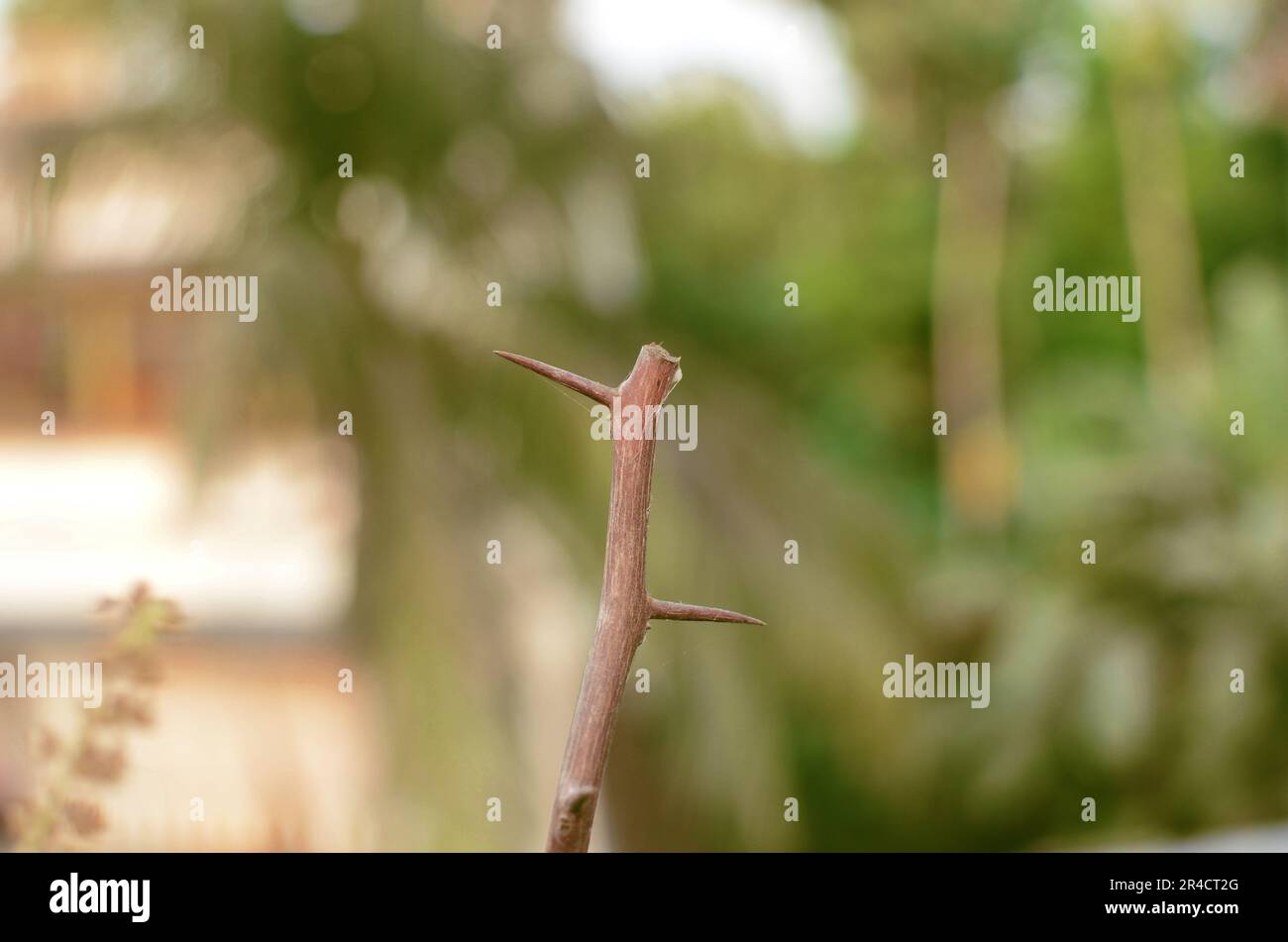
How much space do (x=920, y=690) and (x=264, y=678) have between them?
2567 millimetres

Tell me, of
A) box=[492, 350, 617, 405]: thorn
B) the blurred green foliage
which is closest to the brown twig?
box=[492, 350, 617, 405]: thorn

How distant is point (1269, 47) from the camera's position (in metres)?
9.04

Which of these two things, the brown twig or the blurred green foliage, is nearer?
the brown twig

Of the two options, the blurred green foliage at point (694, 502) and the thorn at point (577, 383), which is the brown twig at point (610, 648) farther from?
the blurred green foliage at point (694, 502)

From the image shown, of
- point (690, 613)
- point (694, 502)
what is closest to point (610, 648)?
point (690, 613)

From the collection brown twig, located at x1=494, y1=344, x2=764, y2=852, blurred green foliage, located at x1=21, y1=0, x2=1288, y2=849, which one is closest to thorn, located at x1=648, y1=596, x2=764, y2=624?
brown twig, located at x1=494, y1=344, x2=764, y2=852

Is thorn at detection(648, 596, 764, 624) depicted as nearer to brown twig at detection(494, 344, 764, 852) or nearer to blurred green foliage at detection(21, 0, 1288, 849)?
brown twig at detection(494, 344, 764, 852)

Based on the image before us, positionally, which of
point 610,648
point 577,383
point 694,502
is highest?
point 694,502

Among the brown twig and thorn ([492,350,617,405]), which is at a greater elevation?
thorn ([492,350,617,405])

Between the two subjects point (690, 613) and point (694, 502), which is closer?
point (690, 613)

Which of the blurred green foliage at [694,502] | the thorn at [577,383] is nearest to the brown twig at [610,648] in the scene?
the thorn at [577,383]

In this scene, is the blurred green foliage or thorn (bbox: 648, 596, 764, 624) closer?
thorn (bbox: 648, 596, 764, 624)

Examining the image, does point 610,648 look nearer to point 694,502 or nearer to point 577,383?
point 577,383

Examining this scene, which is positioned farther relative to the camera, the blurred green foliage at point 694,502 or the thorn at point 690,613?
the blurred green foliage at point 694,502
